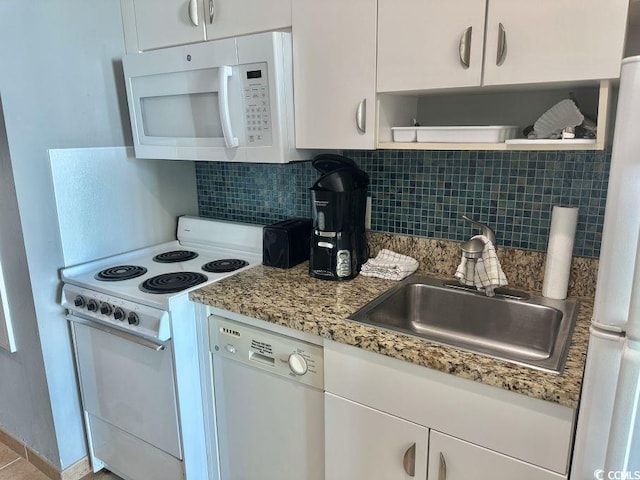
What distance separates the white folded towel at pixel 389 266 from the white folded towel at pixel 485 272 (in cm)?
23

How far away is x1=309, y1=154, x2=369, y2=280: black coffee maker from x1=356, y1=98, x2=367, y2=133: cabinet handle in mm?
214

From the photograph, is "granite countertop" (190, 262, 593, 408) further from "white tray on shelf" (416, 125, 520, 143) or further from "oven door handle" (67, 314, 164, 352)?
"white tray on shelf" (416, 125, 520, 143)

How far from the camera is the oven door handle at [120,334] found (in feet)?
5.36

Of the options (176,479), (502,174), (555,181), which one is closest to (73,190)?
(176,479)

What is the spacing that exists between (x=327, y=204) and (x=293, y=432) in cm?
77

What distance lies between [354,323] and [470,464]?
0.46m

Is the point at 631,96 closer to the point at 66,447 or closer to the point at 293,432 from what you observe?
the point at 293,432

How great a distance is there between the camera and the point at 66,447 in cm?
201

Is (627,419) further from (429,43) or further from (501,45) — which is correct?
(429,43)

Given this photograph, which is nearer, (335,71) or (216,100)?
(335,71)

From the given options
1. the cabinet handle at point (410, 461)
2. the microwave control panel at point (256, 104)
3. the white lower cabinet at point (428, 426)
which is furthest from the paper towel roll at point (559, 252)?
the microwave control panel at point (256, 104)

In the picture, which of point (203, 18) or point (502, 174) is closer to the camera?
point (502, 174)

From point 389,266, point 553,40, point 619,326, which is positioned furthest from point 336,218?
point 619,326

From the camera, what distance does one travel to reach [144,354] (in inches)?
67.1
